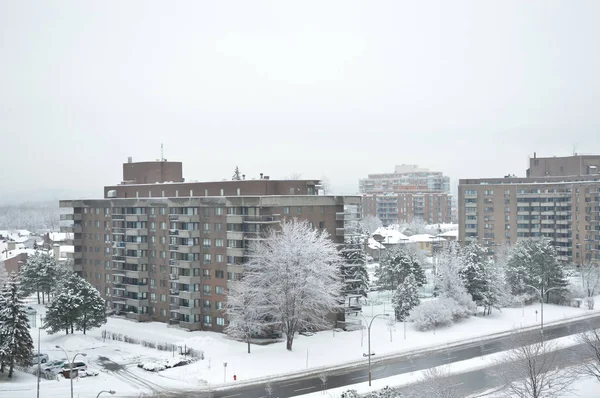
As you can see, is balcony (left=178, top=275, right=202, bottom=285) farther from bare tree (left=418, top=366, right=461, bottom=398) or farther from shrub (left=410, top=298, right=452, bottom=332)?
bare tree (left=418, top=366, right=461, bottom=398)

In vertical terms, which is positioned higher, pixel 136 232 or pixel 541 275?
pixel 136 232

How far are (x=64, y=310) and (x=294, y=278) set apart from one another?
88.8 ft

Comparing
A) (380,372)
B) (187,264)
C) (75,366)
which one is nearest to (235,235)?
(187,264)

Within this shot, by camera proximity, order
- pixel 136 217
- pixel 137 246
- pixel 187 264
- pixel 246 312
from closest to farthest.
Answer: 1. pixel 246 312
2. pixel 187 264
3. pixel 137 246
4. pixel 136 217

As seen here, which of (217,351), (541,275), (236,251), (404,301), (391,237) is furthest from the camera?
(391,237)

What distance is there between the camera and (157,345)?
69062 millimetres

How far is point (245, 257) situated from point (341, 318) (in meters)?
13.8

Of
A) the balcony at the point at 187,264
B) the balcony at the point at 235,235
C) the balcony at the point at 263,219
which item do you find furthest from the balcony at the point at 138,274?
the balcony at the point at 263,219

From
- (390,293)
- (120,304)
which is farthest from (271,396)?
(390,293)

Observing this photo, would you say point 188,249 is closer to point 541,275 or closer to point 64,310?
point 64,310

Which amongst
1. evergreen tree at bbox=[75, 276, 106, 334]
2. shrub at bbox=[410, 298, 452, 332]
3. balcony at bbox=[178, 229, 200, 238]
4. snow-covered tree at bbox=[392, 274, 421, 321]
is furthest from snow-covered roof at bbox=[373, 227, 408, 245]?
evergreen tree at bbox=[75, 276, 106, 334]

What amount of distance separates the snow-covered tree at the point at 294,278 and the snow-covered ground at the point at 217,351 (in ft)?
11.4

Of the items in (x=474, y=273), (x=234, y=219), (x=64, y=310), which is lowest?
(x=64, y=310)

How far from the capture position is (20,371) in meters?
59.1
